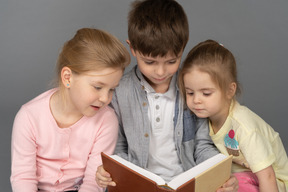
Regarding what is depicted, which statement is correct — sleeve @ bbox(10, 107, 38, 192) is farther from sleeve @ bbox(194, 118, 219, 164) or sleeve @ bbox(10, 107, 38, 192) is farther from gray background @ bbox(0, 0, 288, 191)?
gray background @ bbox(0, 0, 288, 191)

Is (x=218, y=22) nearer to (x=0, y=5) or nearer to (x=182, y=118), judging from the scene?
(x=182, y=118)

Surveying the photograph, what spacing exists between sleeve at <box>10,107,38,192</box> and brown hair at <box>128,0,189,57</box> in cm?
67

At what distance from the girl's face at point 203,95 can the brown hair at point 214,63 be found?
26 mm

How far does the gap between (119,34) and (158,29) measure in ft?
4.85

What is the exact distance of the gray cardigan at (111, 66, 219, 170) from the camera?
7.80 feet

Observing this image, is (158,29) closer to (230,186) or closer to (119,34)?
(230,186)

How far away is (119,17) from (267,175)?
1918mm

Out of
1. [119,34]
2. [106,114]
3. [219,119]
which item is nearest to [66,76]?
[106,114]

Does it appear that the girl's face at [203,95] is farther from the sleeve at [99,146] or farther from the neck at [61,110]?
the neck at [61,110]

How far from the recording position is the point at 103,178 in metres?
2.11

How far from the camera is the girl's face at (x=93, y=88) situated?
206 centimetres

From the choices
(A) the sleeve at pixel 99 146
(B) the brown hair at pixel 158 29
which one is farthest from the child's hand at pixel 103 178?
(B) the brown hair at pixel 158 29

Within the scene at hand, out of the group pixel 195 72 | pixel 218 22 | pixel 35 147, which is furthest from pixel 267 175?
pixel 218 22

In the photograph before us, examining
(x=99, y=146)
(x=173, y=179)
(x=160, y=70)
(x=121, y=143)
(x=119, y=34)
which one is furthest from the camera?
(x=119, y=34)
